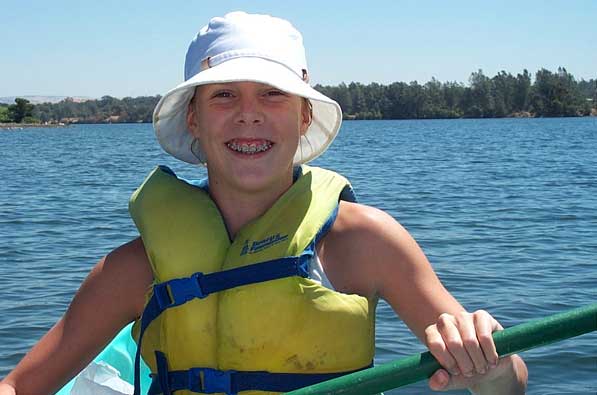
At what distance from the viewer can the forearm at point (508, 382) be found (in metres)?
2.12

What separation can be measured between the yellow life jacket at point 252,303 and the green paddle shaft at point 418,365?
Answer: 53cm

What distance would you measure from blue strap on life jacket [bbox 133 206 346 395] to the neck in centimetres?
20

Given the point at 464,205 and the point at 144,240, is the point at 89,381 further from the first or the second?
the point at 464,205

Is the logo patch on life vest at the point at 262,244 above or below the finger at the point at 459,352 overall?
above

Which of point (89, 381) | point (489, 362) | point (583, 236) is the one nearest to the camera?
point (489, 362)

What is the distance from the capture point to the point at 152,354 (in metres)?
2.67

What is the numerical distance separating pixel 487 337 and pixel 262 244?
880 mm

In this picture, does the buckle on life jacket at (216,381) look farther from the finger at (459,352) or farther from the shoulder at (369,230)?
the finger at (459,352)

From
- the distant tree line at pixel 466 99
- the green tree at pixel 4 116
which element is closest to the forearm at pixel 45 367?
the distant tree line at pixel 466 99

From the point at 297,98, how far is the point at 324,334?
0.65 m

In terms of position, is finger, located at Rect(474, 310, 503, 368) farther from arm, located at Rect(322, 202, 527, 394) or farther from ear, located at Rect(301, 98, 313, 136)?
ear, located at Rect(301, 98, 313, 136)

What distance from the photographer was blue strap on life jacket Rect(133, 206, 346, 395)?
2.46m

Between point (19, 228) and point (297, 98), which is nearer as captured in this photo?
point (297, 98)

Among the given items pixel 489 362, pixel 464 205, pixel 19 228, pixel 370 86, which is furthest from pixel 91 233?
pixel 370 86
